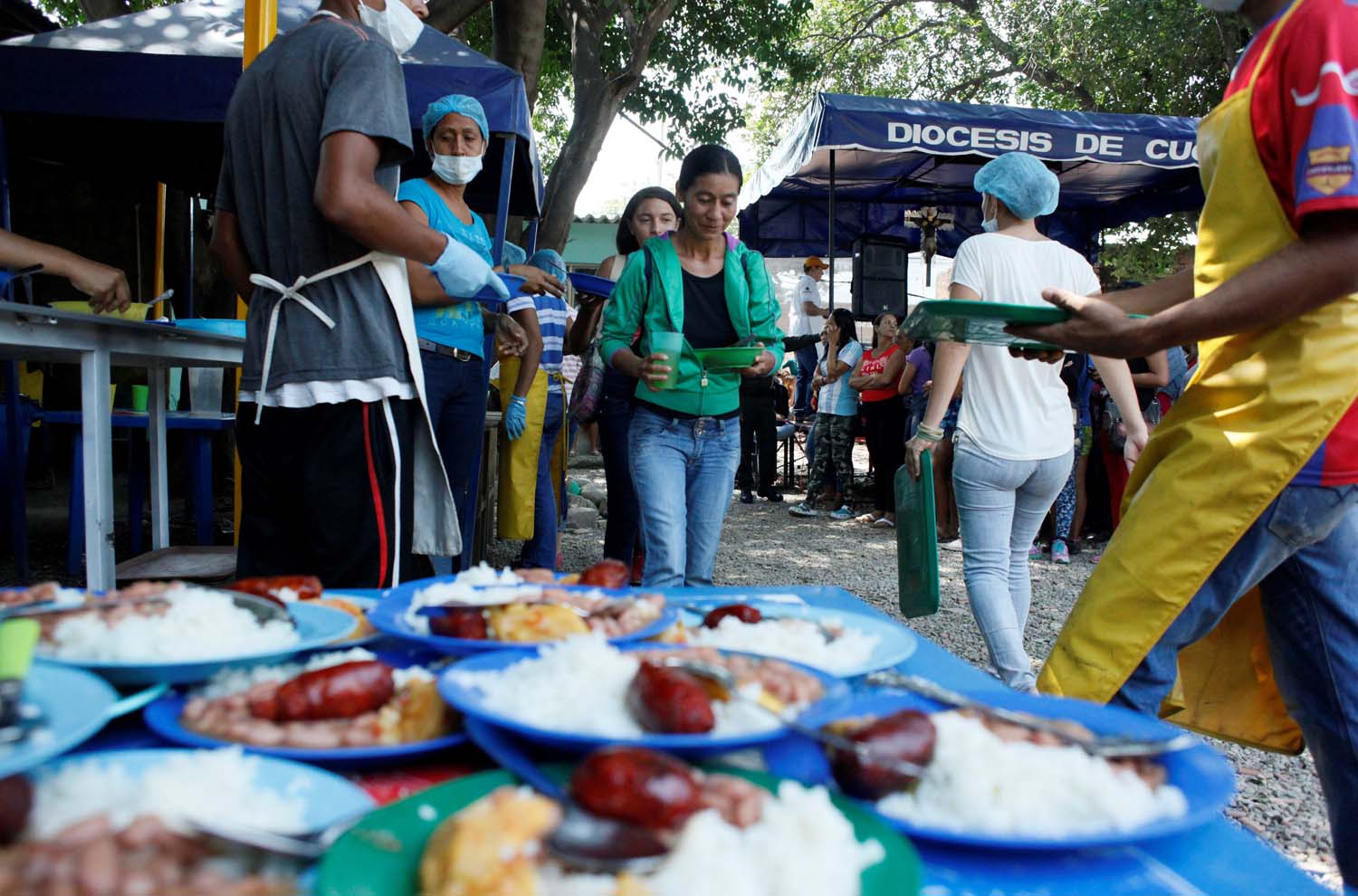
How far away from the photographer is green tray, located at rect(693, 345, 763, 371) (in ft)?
9.96

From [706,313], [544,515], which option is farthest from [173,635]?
[544,515]

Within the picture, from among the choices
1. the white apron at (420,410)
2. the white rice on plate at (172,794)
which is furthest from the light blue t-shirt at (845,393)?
the white rice on plate at (172,794)

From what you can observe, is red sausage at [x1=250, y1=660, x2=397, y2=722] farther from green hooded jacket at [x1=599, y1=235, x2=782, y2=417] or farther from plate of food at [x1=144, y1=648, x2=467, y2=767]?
green hooded jacket at [x1=599, y1=235, x2=782, y2=417]

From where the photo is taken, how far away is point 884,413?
9.09 meters

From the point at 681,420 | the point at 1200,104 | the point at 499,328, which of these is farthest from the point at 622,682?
the point at 1200,104

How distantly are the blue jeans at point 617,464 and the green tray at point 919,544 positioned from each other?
167cm

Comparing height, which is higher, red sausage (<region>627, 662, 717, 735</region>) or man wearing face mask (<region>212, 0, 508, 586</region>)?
man wearing face mask (<region>212, 0, 508, 586</region>)

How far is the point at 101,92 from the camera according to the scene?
16.4 ft

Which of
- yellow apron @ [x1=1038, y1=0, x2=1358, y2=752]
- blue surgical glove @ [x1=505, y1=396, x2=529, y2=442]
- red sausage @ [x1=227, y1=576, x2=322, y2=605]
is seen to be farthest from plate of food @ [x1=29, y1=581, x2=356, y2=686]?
blue surgical glove @ [x1=505, y1=396, x2=529, y2=442]

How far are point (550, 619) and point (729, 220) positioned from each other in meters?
2.52

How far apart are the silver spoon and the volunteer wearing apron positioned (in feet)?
2.78

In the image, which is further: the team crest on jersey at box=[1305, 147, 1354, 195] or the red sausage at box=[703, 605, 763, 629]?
the team crest on jersey at box=[1305, 147, 1354, 195]

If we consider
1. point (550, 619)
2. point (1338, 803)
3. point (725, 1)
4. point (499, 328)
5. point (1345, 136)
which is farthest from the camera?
point (725, 1)

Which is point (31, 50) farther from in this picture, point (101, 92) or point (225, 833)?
point (225, 833)
